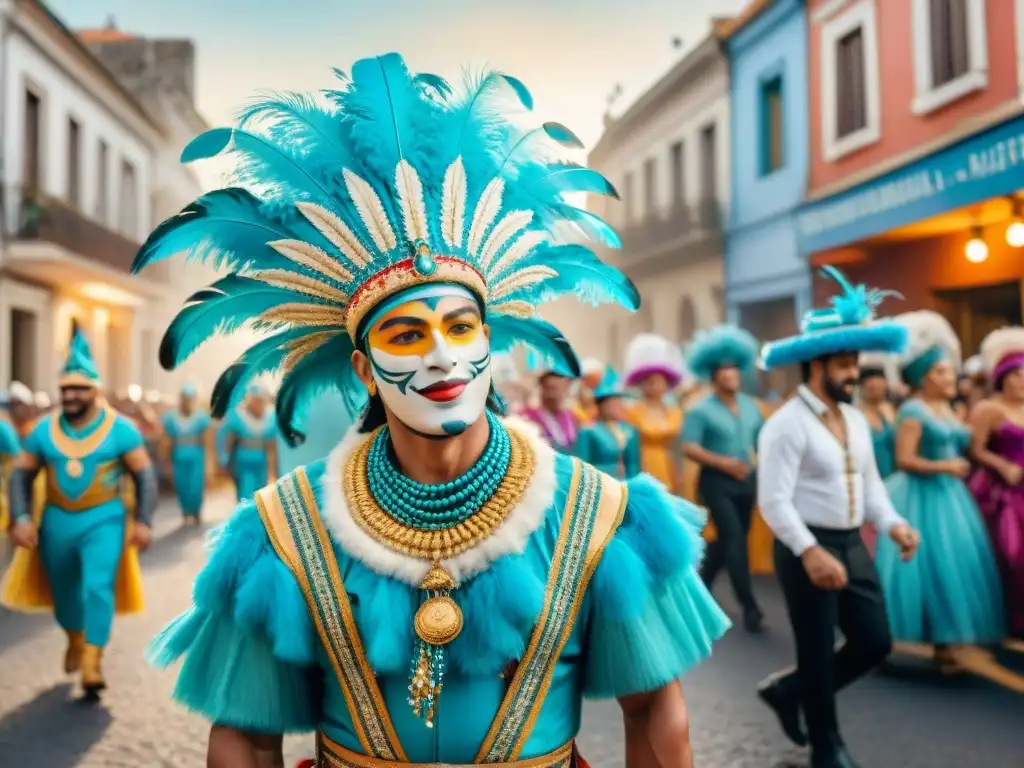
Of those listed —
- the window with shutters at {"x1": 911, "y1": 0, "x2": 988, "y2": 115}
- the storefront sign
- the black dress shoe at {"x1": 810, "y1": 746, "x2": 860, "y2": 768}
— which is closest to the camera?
the black dress shoe at {"x1": 810, "y1": 746, "x2": 860, "y2": 768}

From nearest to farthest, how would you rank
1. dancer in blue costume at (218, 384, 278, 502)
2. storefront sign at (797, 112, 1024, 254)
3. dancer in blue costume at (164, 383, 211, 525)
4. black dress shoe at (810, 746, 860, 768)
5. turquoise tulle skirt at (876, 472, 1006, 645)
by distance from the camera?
1. black dress shoe at (810, 746, 860, 768)
2. turquoise tulle skirt at (876, 472, 1006, 645)
3. storefront sign at (797, 112, 1024, 254)
4. dancer in blue costume at (218, 384, 278, 502)
5. dancer in blue costume at (164, 383, 211, 525)

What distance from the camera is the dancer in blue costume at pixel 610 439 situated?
817 cm

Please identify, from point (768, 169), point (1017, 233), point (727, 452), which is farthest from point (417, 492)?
point (768, 169)

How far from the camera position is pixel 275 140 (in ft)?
7.94

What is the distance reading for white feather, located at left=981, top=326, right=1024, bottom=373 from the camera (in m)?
6.59

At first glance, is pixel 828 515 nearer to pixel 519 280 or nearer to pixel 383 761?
pixel 519 280

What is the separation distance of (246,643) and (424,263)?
888 mm

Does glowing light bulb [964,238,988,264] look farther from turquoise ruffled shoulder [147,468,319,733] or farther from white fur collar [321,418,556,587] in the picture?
turquoise ruffled shoulder [147,468,319,733]

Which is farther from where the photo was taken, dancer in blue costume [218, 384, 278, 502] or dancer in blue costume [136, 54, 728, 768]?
dancer in blue costume [218, 384, 278, 502]

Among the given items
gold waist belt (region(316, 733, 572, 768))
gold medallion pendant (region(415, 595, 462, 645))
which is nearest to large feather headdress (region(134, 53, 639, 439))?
gold medallion pendant (region(415, 595, 462, 645))

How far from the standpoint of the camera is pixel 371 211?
7.58 ft

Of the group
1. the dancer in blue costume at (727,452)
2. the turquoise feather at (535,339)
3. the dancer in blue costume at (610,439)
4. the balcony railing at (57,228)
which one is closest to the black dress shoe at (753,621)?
the dancer in blue costume at (727,452)

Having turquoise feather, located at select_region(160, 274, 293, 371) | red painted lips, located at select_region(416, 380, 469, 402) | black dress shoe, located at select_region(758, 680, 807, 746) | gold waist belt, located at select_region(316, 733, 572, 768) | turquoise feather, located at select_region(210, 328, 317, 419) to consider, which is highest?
turquoise feather, located at select_region(160, 274, 293, 371)

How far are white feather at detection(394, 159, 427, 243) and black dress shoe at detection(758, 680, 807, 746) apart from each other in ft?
11.7
